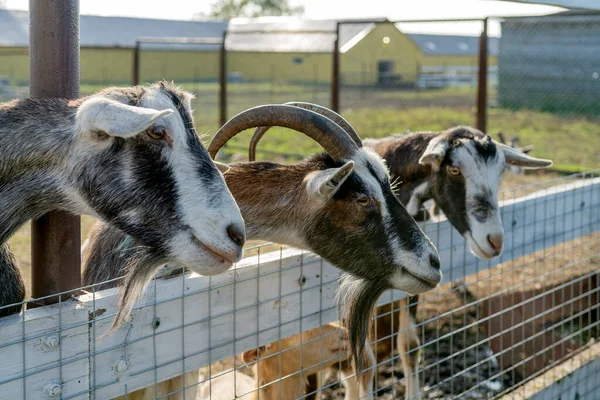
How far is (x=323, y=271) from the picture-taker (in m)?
3.10

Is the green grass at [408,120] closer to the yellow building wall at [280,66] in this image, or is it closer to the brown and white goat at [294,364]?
the yellow building wall at [280,66]

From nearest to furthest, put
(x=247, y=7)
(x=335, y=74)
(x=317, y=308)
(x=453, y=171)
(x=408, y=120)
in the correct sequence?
(x=317, y=308) < (x=453, y=171) < (x=335, y=74) < (x=408, y=120) < (x=247, y=7)

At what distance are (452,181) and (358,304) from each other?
1.45 meters

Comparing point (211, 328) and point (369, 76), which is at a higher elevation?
point (369, 76)

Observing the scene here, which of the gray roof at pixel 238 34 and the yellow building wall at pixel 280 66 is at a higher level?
the gray roof at pixel 238 34

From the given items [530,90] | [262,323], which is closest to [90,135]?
[262,323]

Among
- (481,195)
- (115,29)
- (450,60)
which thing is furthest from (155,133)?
(450,60)

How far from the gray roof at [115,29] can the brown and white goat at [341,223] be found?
19.6 meters

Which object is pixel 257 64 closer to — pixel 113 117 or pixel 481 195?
pixel 481 195

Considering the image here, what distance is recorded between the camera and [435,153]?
418cm

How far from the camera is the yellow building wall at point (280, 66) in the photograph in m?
27.8

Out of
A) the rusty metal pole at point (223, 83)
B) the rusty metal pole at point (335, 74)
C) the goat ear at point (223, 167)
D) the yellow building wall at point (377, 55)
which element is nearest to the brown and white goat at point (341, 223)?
the goat ear at point (223, 167)

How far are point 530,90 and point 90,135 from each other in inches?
778

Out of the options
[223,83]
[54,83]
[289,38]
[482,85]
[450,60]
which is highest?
[450,60]
